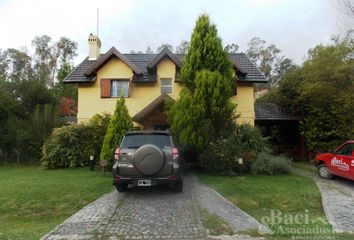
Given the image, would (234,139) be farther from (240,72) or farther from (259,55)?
(259,55)

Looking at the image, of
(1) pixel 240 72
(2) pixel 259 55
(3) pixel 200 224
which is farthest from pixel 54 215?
(2) pixel 259 55

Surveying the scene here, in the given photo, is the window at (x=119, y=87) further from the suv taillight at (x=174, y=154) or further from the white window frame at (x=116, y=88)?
the suv taillight at (x=174, y=154)

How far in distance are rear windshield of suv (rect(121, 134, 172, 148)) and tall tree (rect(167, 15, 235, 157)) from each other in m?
4.31

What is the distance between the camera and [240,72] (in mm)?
18484

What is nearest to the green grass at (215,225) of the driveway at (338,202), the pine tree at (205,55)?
the driveway at (338,202)

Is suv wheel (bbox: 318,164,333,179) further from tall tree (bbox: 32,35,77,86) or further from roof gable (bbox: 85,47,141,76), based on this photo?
tall tree (bbox: 32,35,77,86)

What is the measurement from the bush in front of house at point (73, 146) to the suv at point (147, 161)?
24.6 feet

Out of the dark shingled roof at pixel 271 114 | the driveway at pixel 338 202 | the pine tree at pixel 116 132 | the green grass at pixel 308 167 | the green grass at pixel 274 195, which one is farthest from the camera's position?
the dark shingled roof at pixel 271 114

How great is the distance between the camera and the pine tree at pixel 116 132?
13.0 meters

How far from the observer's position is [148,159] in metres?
7.89

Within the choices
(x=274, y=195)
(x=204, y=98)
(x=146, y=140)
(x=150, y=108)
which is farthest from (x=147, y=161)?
(x=150, y=108)

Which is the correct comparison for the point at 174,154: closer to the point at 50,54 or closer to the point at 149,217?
the point at 149,217

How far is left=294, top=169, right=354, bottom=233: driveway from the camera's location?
21.2ft

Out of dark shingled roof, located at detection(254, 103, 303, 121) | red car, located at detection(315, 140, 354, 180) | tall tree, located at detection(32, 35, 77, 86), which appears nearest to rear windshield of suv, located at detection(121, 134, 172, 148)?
red car, located at detection(315, 140, 354, 180)
